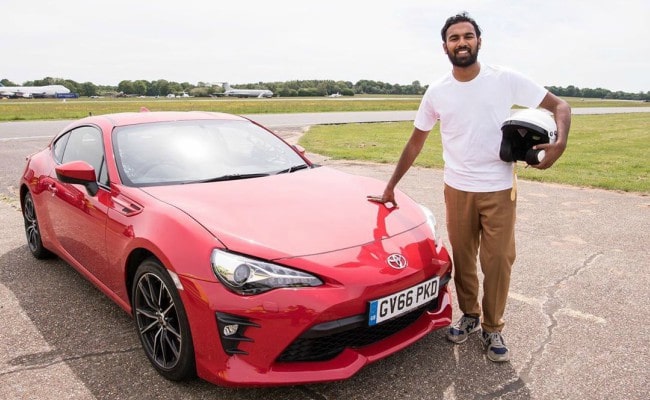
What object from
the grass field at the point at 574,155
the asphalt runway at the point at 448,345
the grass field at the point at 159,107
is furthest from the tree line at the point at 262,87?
the asphalt runway at the point at 448,345

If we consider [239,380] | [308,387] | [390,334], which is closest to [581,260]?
[390,334]

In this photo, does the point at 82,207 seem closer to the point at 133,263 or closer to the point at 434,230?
the point at 133,263

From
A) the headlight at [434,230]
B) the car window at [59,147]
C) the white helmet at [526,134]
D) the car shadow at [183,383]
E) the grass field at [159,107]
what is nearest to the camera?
the car shadow at [183,383]

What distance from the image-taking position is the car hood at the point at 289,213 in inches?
95.3

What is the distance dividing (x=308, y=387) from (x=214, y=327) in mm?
630

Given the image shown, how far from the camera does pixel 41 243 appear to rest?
4324 millimetres

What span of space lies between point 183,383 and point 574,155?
12.3 m

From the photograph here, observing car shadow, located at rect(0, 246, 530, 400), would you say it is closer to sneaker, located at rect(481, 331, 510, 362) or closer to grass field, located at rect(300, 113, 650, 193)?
sneaker, located at rect(481, 331, 510, 362)

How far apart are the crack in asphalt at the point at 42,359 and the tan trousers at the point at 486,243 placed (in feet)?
6.55

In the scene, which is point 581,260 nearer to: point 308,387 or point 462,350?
point 462,350

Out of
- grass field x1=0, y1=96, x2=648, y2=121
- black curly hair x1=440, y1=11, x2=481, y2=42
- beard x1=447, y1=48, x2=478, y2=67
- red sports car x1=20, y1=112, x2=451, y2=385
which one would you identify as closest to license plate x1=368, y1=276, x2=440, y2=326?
red sports car x1=20, y1=112, x2=451, y2=385

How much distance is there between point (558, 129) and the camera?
2615 mm

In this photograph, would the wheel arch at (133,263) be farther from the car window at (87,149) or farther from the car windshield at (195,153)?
the car window at (87,149)

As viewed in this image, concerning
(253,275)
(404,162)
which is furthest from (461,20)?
(253,275)
